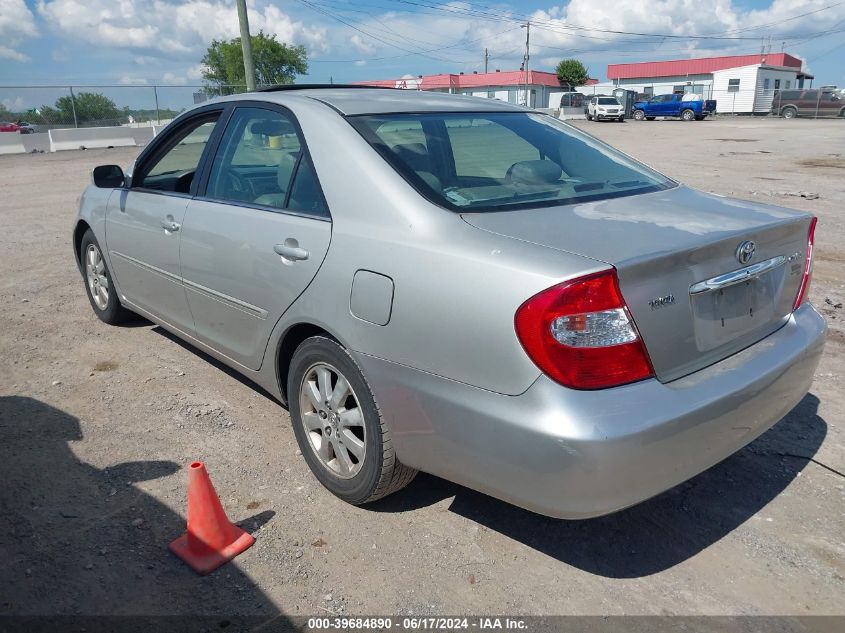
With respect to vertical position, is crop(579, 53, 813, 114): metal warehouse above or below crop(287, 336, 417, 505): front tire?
above

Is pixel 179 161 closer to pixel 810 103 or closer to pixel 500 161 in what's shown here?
pixel 500 161

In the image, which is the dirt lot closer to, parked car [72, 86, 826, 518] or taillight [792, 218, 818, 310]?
parked car [72, 86, 826, 518]

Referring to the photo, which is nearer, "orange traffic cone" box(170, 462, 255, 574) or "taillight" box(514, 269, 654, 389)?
"taillight" box(514, 269, 654, 389)

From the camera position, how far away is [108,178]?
4.54 m

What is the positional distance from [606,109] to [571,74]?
35.4 m

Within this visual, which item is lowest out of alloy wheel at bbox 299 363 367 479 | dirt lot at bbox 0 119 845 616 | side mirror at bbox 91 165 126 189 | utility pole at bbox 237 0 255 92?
dirt lot at bbox 0 119 845 616

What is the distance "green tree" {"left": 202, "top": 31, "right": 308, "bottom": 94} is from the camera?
71.0 meters

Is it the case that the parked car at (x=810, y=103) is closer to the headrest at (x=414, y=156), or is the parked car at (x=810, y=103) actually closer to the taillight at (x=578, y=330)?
the headrest at (x=414, y=156)

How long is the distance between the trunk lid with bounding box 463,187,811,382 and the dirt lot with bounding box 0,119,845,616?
831 millimetres

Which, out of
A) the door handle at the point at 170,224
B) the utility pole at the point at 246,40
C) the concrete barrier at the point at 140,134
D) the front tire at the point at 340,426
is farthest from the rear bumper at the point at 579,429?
the concrete barrier at the point at 140,134

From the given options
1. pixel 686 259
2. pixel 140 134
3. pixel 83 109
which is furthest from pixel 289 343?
pixel 83 109

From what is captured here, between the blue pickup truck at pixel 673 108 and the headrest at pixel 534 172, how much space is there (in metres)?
49.8

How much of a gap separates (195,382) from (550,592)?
8.98 feet

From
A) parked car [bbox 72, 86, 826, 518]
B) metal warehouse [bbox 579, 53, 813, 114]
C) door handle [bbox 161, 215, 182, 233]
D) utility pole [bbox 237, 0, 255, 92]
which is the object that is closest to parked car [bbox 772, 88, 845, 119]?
metal warehouse [bbox 579, 53, 813, 114]
